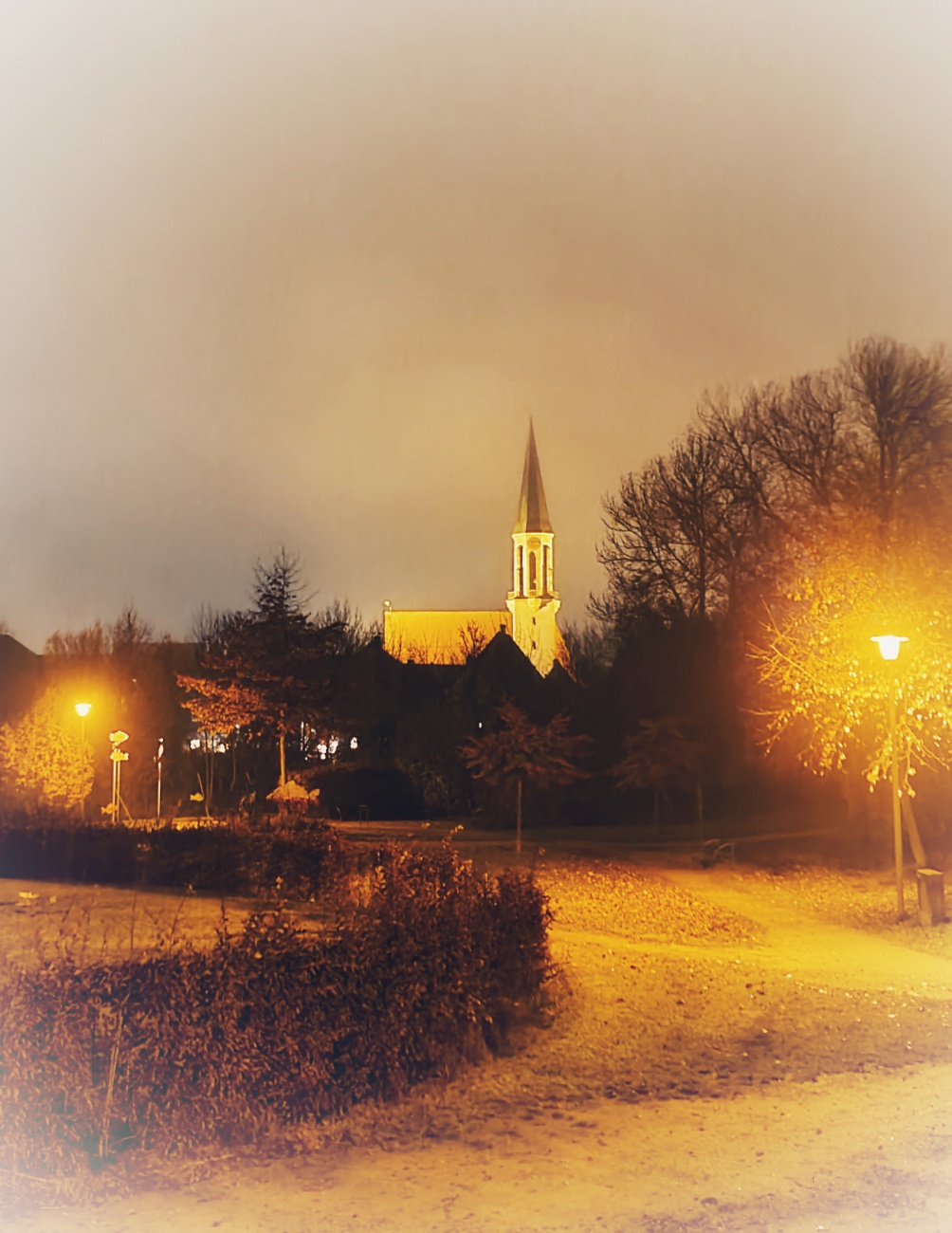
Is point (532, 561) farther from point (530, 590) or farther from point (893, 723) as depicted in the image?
point (893, 723)

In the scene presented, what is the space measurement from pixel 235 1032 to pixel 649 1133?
96.3 inches

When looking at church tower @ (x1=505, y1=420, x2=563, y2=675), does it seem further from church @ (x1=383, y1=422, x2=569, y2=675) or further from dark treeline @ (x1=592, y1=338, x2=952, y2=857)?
dark treeline @ (x1=592, y1=338, x2=952, y2=857)

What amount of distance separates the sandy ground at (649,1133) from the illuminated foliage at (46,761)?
18.4 meters

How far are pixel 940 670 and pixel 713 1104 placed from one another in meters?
8.67

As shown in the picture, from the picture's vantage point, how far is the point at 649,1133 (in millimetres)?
6531

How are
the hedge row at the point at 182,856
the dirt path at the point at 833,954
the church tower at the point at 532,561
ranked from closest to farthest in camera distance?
1. the dirt path at the point at 833,954
2. the hedge row at the point at 182,856
3. the church tower at the point at 532,561

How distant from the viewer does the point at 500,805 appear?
29.2m

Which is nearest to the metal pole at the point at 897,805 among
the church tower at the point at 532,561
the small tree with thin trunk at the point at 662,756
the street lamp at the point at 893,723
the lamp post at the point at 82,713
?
the street lamp at the point at 893,723

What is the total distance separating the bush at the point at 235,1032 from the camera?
612 cm

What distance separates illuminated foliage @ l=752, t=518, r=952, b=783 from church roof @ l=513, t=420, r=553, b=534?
72.1 m

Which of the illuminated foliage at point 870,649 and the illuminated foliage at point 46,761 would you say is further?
the illuminated foliage at point 46,761

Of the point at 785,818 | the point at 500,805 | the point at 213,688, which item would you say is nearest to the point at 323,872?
the point at 213,688

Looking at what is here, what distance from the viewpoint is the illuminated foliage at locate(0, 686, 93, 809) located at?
25547mm

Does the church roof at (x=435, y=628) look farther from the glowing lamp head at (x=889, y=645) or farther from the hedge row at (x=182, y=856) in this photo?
the glowing lamp head at (x=889, y=645)
